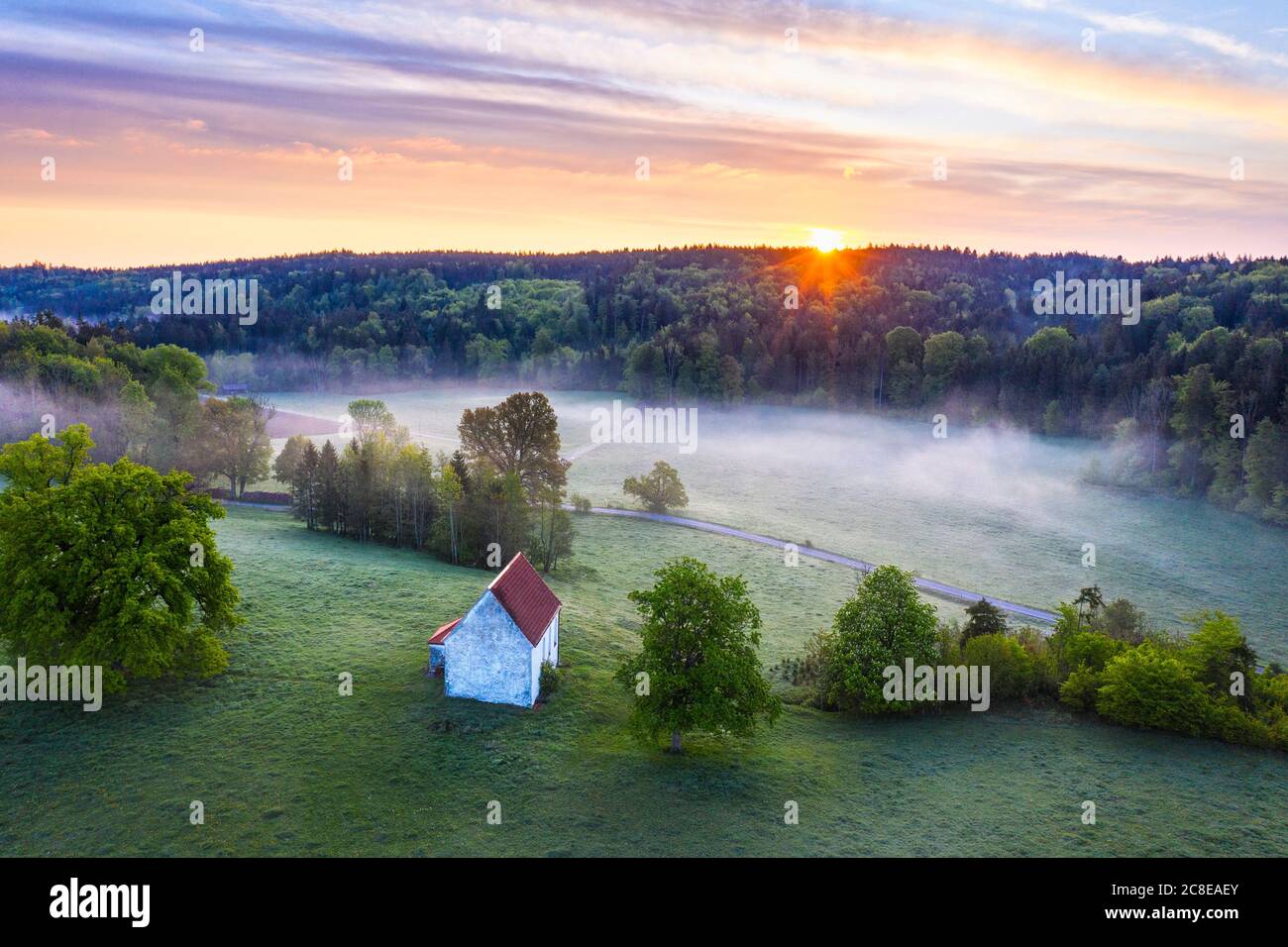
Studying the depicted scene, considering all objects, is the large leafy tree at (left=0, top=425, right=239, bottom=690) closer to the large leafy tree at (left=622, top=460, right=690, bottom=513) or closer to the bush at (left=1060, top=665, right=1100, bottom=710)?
the bush at (left=1060, top=665, right=1100, bottom=710)


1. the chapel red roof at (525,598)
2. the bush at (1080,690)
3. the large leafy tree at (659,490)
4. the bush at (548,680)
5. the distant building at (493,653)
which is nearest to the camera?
the distant building at (493,653)

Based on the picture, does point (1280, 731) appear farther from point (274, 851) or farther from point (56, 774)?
point (56, 774)

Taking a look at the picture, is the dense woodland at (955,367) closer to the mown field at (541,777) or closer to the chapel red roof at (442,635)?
the mown field at (541,777)

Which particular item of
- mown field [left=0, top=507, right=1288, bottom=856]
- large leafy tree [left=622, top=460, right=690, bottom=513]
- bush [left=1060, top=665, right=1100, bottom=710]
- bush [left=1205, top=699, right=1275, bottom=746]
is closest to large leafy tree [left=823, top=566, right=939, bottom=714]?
mown field [left=0, top=507, right=1288, bottom=856]

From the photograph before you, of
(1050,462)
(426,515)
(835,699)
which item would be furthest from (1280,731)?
(1050,462)

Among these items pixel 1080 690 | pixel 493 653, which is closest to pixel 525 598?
pixel 493 653

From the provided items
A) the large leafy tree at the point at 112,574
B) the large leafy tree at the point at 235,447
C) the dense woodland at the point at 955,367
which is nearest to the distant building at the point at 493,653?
the large leafy tree at the point at 112,574
